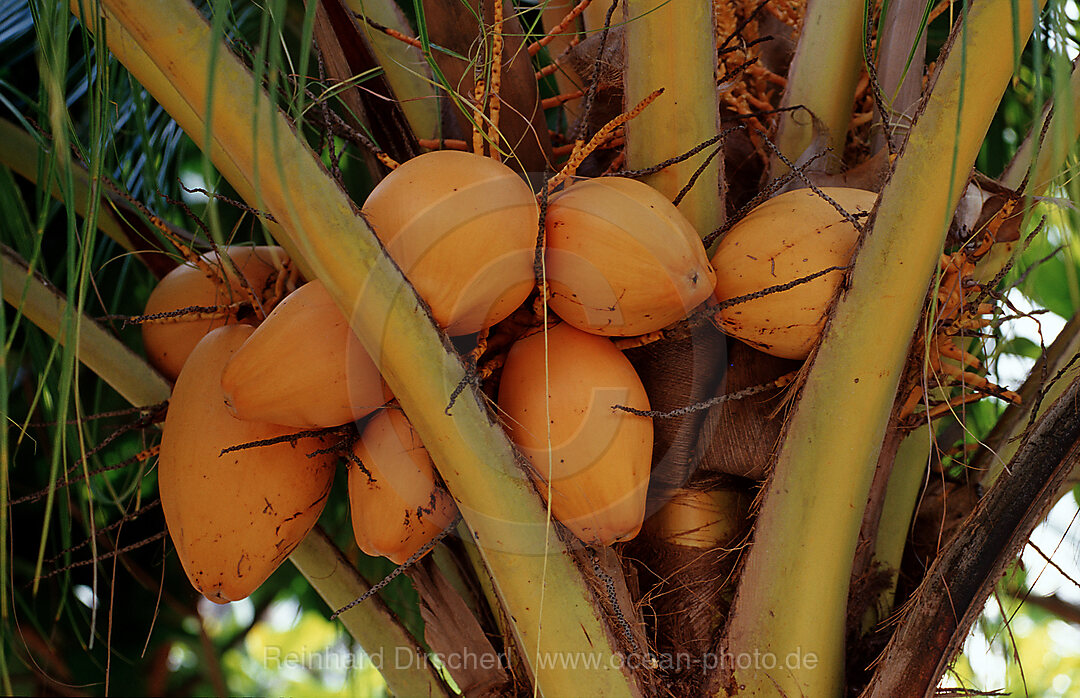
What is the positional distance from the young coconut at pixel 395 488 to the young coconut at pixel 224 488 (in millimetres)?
65

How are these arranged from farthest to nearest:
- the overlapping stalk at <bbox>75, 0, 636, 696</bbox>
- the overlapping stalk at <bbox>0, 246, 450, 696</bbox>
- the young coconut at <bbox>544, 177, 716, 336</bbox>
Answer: the overlapping stalk at <bbox>0, 246, 450, 696</bbox>
the young coconut at <bbox>544, 177, 716, 336</bbox>
the overlapping stalk at <bbox>75, 0, 636, 696</bbox>

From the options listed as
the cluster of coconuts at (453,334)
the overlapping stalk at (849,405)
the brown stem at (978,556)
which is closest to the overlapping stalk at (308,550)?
the cluster of coconuts at (453,334)

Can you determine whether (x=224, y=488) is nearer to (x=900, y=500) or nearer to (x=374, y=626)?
(x=374, y=626)

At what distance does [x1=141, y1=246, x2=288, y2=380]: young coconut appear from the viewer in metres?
0.92

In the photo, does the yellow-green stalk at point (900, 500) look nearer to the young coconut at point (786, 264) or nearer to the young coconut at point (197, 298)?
the young coconut at point (786, 264)

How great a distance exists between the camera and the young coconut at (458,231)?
685 millimetres

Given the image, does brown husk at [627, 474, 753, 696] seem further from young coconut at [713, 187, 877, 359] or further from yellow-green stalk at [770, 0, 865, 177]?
yellow-green stalk at [770, 0, 865, 177]

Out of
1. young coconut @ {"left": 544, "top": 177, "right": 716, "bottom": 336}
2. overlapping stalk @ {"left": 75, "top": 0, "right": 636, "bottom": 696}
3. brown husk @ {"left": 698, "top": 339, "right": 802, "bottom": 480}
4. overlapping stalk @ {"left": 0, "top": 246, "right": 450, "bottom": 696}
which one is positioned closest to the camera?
overlapping stalk @ {"left": 75, "top": 0, "right": 636, "bottom": 696}

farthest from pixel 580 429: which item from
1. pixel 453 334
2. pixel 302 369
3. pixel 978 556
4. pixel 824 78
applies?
pixel 824 78

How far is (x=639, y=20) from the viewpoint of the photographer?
0.81 metres

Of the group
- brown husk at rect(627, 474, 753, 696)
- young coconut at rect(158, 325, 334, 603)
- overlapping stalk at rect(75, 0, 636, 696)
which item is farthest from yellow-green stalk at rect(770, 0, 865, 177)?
young coconut at rect(158, 325, 334, 603)

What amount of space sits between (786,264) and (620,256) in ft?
0.51

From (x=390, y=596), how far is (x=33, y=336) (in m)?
0.79

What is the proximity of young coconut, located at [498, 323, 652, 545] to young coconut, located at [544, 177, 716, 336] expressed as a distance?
0.14 feet
